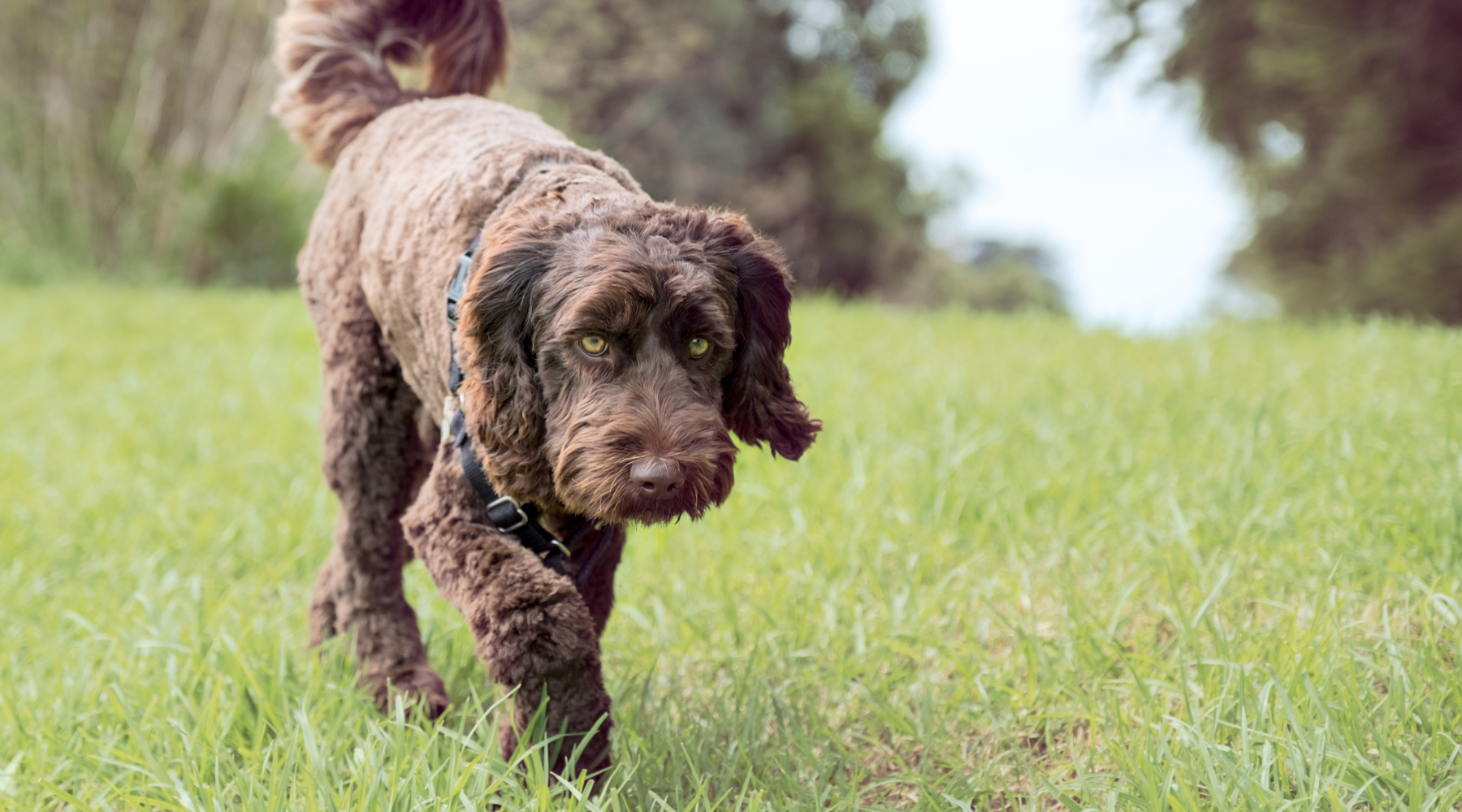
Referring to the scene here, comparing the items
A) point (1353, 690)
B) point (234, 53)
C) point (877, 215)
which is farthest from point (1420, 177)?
point (877, 215)

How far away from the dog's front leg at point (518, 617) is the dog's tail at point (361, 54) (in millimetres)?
1634

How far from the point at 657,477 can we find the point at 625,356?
26 centimetres

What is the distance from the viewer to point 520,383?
7.44ft

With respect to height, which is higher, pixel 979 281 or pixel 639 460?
pixel 639 460

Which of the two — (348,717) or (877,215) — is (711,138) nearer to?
(877,215)

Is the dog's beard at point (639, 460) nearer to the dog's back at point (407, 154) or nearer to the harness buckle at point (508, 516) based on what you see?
the harness buckle at point (508, 516)

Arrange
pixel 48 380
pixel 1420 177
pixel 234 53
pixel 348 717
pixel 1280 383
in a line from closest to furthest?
pixel 348 717
pixel 1280 383
pixel 48 380
pixel 1420 177
pixel 234 53

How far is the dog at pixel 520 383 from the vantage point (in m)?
2.11

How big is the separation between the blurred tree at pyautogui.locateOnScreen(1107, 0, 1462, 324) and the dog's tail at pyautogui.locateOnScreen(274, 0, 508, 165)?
8.03m

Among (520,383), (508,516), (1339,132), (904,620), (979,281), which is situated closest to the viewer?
(520,383)

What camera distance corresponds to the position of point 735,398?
2.38 m

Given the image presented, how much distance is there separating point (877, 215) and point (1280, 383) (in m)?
22.3

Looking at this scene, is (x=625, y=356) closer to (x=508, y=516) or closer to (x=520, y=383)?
(x=520, y=383)

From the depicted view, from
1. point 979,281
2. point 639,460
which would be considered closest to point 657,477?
point 639,460
